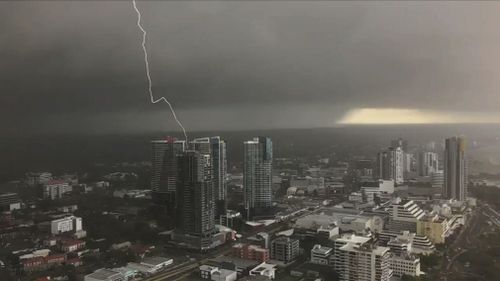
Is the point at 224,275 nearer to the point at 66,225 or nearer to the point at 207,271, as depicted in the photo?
the point at 207,271

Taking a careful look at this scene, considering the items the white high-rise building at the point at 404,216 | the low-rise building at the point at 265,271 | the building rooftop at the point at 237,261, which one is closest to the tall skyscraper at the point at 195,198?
the building rooftop at the point at 237,261

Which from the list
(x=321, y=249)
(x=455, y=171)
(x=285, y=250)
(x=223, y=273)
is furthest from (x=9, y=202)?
(x=455, y=171)

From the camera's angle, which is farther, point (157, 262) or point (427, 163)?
point (427, 163)

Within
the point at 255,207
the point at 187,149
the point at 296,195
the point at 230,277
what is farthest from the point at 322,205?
the point at 230,277

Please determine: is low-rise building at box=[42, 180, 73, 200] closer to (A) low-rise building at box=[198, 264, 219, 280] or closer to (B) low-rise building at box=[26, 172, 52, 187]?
(B) low-rise building at box=[26, 172, 52, 187]

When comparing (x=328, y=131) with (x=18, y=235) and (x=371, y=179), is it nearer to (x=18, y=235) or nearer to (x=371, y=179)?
(x=371, y=179)

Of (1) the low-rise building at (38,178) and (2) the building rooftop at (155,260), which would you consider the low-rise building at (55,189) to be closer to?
(1) the low-rise building at (38,178)
